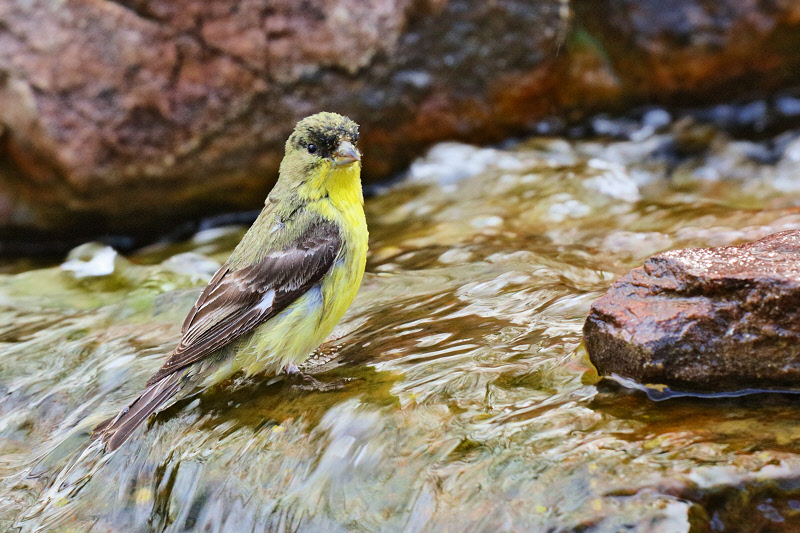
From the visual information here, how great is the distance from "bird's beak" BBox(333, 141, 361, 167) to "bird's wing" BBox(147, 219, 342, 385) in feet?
1.22

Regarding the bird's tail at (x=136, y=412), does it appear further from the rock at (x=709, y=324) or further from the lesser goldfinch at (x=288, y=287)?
the rock at (x=709, y=324)

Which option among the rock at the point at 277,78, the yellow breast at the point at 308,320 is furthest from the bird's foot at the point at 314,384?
the rock at the point at 277,78

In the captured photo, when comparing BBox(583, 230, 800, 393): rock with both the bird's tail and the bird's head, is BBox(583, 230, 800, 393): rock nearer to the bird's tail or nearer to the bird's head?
the bird's head

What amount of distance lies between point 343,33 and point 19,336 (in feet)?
12.7

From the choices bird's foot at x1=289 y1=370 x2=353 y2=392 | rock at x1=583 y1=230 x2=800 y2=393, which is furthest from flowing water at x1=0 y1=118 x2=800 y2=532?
rock at x1=583 y1=230 x2=800 y2=393

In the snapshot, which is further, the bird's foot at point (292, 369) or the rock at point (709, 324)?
the bird's foot at point (292, 369)

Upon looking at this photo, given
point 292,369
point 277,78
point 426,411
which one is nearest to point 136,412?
point 292,369

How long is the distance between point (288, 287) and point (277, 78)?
362cm

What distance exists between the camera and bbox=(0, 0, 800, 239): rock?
6773mm

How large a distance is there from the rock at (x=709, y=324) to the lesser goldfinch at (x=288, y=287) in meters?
1.46

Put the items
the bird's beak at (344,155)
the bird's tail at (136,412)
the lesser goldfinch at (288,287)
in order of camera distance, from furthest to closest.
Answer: the bird's beak at (344,155)
the lesser goldfinch at (288,287)
the bird's tail at (136,412)

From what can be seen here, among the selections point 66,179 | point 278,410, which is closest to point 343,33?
point 66,179

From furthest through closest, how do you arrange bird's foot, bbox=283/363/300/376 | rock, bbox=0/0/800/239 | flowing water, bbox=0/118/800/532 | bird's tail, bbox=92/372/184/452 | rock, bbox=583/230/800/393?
1. rock, bbox=0/0/800/239
2. bird's foot, bbox=283/363/300/376
3. bird's tail, bbox=92/372/184/452
4. rock, bbox=583/230/800/393
5. flowing water, bbox=0/118/800/532

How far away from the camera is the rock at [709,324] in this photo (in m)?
3.02
